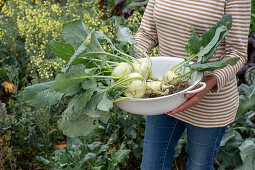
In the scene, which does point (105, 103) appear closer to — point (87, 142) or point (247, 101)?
point (87, 142)

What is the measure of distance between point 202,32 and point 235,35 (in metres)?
0.15

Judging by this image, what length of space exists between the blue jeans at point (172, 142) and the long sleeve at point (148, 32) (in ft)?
1.29

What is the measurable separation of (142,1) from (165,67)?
8.70 feet

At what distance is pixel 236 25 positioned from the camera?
1.40 meters

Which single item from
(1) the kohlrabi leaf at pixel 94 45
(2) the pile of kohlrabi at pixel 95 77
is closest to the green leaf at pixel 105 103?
(2) the pile of kohlrabi at pixel 95 77

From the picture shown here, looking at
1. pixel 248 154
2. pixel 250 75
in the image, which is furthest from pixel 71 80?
pixel 250 75

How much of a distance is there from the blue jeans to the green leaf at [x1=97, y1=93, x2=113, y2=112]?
593mm

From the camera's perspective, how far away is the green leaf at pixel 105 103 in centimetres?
114

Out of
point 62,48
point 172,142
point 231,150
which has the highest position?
point 62,48

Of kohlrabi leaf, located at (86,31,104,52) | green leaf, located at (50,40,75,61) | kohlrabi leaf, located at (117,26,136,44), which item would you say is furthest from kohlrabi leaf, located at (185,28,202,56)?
green leaf, located at (50,40,75,61)

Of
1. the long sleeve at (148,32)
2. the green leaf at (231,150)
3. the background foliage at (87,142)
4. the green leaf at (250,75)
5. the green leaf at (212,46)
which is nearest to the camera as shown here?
the green leaf at (212,46)

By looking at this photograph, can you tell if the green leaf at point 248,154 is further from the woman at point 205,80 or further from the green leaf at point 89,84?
the green leaf at point 89,84

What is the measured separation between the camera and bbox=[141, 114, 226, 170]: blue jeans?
1.67 meters

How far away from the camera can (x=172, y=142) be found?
1811mm
